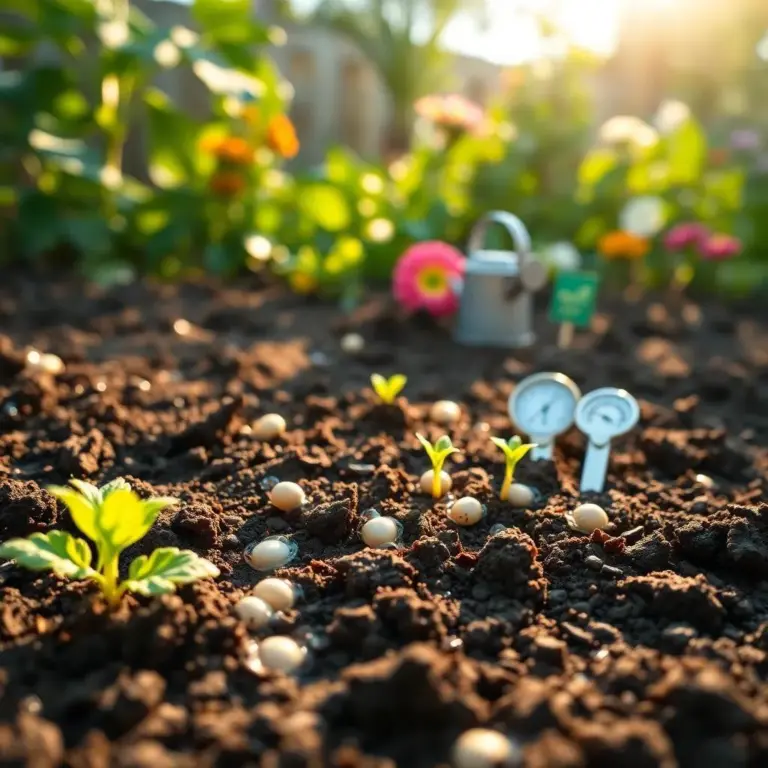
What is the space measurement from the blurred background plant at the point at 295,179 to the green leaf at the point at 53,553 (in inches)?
101

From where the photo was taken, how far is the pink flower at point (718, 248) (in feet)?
13.4

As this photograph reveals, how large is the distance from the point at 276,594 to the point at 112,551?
0.82ft

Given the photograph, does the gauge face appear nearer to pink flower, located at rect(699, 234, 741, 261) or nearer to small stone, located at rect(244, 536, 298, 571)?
small stone, located at rect(244, 536, 298, 571)

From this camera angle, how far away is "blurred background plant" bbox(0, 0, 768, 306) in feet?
12.9

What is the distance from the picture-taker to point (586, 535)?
5.02 feet

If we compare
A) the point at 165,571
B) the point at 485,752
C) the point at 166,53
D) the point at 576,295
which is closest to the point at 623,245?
the point at 576,295

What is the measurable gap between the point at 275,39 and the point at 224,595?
11.5ft

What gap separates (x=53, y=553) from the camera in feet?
3.80

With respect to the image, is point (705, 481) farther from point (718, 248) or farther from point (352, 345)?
point (718, 248)

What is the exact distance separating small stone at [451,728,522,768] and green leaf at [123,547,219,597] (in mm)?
403

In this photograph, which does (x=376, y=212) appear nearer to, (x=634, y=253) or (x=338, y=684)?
(x=634, y=253)

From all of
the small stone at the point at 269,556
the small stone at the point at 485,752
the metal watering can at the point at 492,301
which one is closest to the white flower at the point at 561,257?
the metal watering can at the point at 492,301

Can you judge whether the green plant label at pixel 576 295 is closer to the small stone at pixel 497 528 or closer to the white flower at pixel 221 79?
the small stone at pixel 497 528

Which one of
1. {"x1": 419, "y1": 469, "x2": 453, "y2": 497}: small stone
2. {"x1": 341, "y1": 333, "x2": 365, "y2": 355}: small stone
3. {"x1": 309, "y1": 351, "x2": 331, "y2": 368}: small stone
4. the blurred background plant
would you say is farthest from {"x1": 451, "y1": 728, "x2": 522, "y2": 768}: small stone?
the blurred background plant
